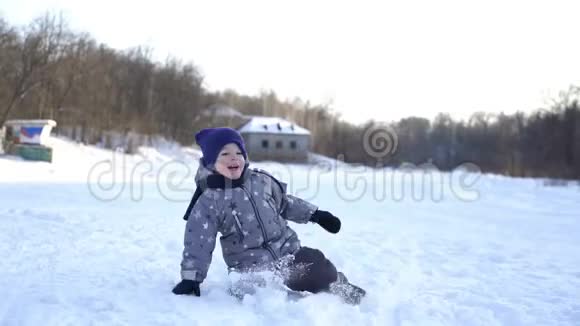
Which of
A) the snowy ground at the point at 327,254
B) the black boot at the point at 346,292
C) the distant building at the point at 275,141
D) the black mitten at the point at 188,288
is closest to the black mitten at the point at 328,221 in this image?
the black boot at the point at 346,292

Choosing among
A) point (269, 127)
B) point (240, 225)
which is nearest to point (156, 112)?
point (269, 127)

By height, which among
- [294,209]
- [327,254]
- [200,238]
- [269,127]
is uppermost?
[269,127]

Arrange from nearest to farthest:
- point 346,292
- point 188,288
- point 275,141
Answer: point 188,288
point 346,292
point 275,141

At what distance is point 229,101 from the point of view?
66.7 meters

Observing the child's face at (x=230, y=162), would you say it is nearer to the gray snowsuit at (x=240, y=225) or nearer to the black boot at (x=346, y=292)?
the gray snowsuit at (x=240, y=225)

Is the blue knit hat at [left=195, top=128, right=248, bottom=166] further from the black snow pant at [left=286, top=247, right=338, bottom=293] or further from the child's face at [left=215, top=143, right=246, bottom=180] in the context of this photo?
the black snow pant at [left=286, top=247, right=338, bottom=293]

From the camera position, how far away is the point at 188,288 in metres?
2.91

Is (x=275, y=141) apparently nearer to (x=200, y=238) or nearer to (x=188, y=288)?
(x=200, y=238)

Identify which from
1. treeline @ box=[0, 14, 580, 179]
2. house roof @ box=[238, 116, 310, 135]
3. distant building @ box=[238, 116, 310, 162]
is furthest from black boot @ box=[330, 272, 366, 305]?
house roof @ box=[238, 116, 310, 135]

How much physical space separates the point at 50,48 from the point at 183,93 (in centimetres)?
1688

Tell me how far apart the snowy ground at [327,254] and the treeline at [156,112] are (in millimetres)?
16722

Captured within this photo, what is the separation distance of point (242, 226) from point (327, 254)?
7.47 ft

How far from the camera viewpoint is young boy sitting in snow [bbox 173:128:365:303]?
121 inches

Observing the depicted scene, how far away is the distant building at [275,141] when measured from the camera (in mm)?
48094
